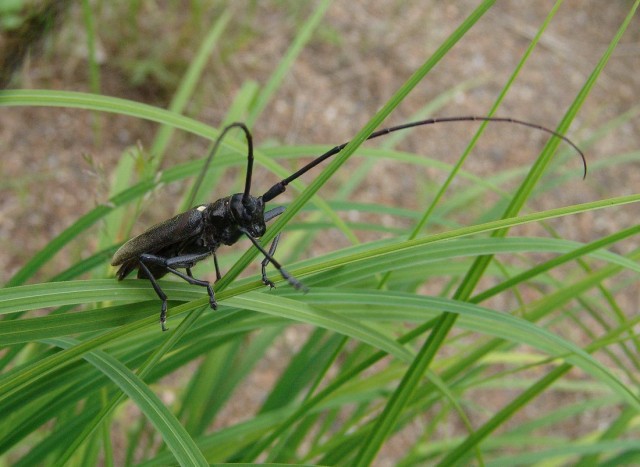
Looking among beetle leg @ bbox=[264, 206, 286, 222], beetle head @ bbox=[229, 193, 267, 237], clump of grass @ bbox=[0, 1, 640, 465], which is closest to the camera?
clump of grass @ bbox=[0, 1, 640, 465]

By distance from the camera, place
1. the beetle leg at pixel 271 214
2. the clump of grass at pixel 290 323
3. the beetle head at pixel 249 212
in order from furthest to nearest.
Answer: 1. the beetle leg at pixel 271 214
2. the beetle head at pixel 249 212
3. the clump of grass at pixel 290 323

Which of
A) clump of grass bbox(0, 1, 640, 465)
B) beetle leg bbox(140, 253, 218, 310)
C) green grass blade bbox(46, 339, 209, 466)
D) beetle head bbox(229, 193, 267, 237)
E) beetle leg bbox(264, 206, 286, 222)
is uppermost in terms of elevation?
beetle leg bbox(264, 206, 286, 222)

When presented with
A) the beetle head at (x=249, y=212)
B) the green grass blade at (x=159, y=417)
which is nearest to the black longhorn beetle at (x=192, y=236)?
the beetle head at (x=249, y=212)

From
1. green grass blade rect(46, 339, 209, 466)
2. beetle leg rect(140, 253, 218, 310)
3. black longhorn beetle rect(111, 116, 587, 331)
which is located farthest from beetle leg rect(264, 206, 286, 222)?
green grass blade rect(46, 339, 209, 466)

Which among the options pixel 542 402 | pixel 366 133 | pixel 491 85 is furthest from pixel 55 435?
pixel 491 85

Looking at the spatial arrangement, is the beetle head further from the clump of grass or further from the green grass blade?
the green grass blade

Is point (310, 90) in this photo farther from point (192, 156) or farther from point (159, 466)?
point (159, 466)

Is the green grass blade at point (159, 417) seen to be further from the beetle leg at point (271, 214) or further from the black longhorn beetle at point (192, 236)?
the beetle leg at point (271, 214)

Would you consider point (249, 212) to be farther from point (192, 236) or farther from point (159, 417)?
point (159, 417)

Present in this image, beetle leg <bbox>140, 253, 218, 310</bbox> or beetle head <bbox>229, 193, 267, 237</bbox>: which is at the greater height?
beetle head <bbox>229, 193, 267, 237</bbox>
